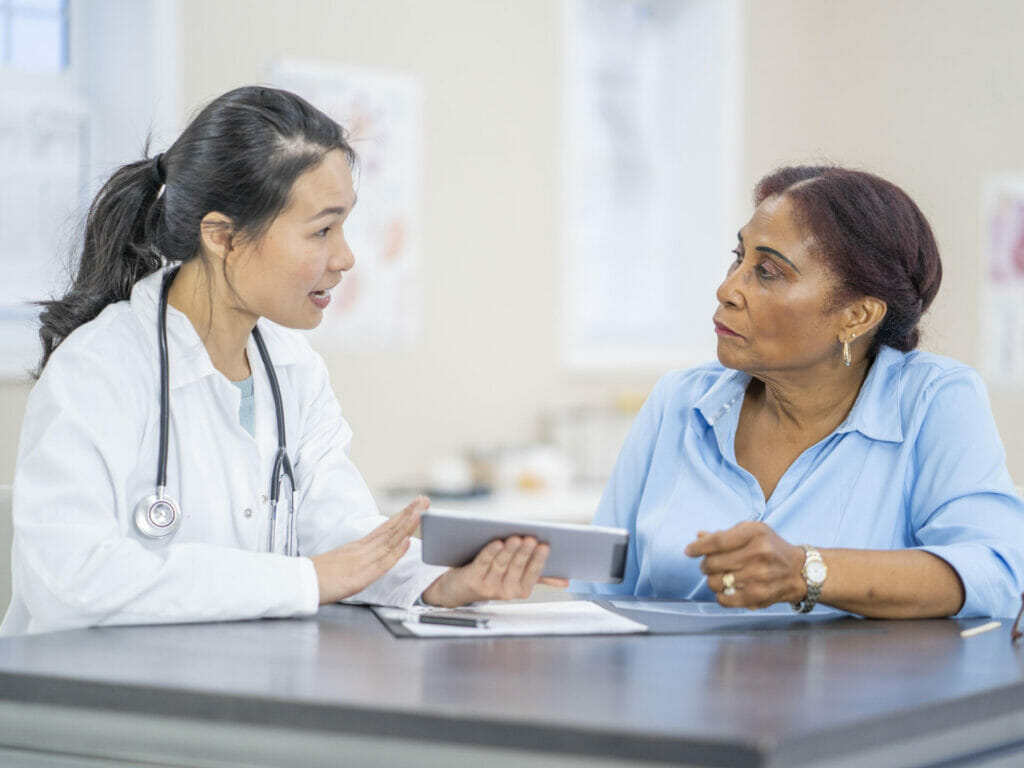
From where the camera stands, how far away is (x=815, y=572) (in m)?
1.49

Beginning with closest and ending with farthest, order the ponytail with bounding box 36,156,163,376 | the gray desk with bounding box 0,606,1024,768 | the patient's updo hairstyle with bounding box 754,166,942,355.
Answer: the gray desk with bounding box 0,606,1024,768
the ponytail with bounding box 36,156,163,376
the patient's updo hairstyle with bounding box 754,166,942,355

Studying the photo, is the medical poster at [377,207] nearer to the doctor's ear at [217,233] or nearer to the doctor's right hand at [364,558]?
the doctor's ear at [217,233]

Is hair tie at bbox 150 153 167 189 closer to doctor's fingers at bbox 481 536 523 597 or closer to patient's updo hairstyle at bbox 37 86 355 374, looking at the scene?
patient's updo hairstyle at bbox 37 86 355 374

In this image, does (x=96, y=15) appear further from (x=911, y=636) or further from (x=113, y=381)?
(x=911, y=636)

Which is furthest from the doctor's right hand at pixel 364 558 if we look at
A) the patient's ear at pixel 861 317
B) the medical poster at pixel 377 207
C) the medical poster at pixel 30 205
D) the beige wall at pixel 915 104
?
the beige wall at pixel 915 104

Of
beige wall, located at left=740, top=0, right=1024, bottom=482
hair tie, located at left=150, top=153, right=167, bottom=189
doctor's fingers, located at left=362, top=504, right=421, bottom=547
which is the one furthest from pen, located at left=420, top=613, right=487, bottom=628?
beige wall, located at left=740, top=0, right=1024, bottom=482

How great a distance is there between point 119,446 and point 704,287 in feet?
11.8

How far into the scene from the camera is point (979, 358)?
4301 millimetres

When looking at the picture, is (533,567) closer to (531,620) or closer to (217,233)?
A: (531,620)

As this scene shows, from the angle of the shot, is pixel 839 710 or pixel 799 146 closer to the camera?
pixel 839 710

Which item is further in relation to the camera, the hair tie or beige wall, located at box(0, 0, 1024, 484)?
beige wall, located at box(0, 0, 1024, 484)

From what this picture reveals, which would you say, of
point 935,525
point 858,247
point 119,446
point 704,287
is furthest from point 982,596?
point 704,287

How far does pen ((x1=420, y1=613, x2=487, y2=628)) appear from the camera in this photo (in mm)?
1397

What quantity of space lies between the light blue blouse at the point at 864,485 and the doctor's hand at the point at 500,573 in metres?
0.34
